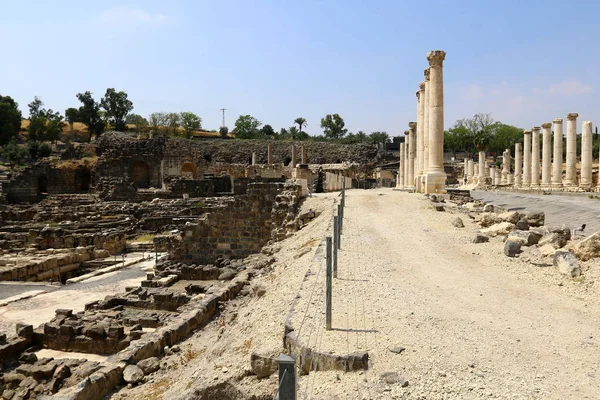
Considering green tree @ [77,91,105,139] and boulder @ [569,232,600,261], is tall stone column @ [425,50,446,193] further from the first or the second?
green tree @ [77,91,105,139]

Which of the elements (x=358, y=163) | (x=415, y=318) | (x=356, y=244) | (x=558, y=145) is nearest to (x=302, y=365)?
(x=415, y=318)

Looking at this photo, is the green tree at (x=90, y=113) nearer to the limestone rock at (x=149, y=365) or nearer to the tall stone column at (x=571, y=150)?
the tall stone column at (x=571, y=150)

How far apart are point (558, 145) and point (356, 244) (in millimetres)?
26909

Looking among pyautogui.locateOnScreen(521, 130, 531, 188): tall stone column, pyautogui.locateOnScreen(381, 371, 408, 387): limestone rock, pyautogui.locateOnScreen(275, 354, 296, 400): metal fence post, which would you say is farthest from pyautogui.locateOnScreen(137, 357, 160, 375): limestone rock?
pyautogui.locateOnScreen(521, 130, 531, 188): tall stone column

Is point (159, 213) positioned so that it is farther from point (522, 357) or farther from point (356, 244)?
point (522, 357)

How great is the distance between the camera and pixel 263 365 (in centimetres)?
489

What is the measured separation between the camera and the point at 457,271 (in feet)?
26.9

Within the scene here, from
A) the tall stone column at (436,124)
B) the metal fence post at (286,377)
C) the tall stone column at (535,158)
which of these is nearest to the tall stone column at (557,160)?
the tall stone column at (535,158)

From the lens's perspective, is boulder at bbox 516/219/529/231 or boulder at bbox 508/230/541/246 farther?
Result: boulder at bbox 516/219/529/231

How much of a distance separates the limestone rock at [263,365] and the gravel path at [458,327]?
1.32ft

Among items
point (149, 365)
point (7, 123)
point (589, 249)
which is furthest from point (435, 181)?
point (7, 123)

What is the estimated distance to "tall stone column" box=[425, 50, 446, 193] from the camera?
74.3 feet

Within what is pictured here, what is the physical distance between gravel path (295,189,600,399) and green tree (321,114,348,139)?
325ft

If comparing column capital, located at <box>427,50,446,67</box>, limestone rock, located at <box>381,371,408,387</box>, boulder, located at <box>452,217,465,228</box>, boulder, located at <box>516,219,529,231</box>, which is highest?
column capital, located at <box>427,50,446,67</box>
